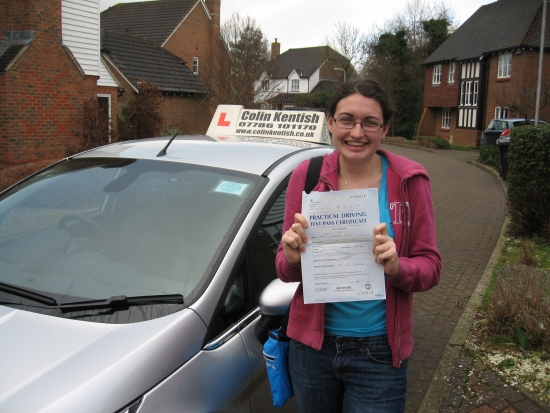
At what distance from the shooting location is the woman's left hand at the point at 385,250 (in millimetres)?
1823

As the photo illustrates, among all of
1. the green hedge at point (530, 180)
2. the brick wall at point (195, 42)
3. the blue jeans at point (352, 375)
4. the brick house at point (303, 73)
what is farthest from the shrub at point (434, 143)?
the blue jeans at point (352, 375)

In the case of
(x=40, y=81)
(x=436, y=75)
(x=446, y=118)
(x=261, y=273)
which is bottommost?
(x=261, y=273)

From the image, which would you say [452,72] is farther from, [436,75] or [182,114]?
[182,114]

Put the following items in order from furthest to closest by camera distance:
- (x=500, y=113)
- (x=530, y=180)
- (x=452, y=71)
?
(x=452, y=71) < (x=500, y=113) < (x=530, y=180)

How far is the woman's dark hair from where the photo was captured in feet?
6.87

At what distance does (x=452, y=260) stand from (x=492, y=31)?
34.6 m

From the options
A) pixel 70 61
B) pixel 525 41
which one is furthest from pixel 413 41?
pixel 70 61

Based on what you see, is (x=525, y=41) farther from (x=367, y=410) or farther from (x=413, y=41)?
(x=367, y=410)

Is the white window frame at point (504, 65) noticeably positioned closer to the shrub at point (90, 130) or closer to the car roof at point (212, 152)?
the shrub at point (90, 130)

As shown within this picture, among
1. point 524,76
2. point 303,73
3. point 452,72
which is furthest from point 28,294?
point 303,73

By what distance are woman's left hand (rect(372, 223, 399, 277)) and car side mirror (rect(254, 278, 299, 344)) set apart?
0.60 m

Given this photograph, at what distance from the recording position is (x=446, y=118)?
4259 centimetres

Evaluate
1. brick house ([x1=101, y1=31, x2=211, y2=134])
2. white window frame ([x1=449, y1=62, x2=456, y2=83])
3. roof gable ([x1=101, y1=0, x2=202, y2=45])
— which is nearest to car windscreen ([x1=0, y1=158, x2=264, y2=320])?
brick house ([x1=101, y1=31, x2=211, y2=134])

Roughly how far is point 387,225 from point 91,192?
69.2 inches
